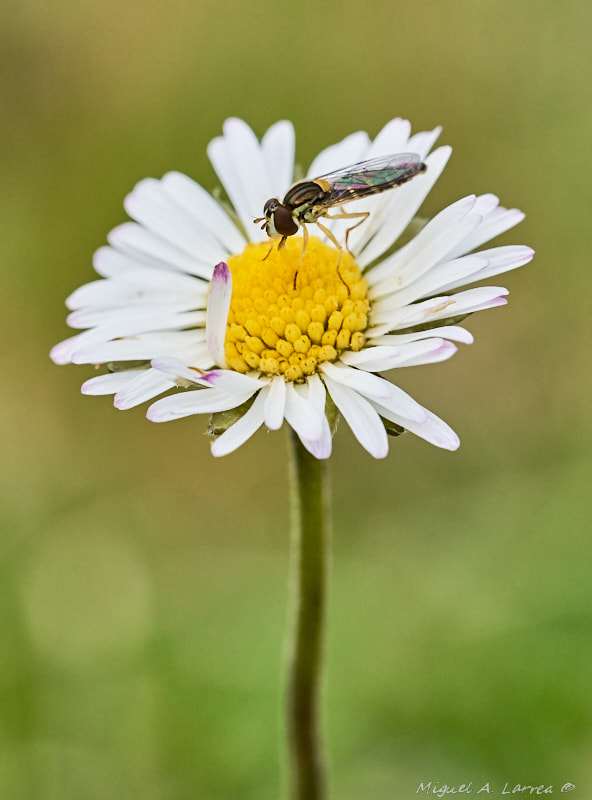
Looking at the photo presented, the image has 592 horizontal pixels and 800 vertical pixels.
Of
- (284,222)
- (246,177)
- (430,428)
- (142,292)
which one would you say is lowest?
A: (430,428)

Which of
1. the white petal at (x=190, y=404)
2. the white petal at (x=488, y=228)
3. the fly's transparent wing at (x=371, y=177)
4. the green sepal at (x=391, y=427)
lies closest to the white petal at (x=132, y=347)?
the white petal at (x=190, y=404)

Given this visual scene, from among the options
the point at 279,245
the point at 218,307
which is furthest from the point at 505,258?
the point at 218,307

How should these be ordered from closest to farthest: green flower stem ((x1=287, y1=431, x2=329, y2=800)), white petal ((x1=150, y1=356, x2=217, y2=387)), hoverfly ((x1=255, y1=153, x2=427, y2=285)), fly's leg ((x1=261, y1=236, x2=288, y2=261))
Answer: white petal ((x1=150, y1=356, x2=217, y2=387)) → green flower stem ((x1=287, y1=431, x2=329, y2=800)) → hoverfly ((x1=255, y1=153, x2=427, y2=285)) → fly's leg ((x1=261, y1=236, x2=288, y2=261))

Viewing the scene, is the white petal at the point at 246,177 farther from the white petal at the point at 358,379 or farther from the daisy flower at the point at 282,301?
the white petal at the point at 358,379

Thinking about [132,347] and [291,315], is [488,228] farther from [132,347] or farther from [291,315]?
[132,347]

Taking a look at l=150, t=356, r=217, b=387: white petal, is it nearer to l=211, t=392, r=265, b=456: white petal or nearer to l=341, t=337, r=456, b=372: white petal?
l=211, t=392, r=265, b=456: white petal

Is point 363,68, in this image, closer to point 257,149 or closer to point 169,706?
point 257,149

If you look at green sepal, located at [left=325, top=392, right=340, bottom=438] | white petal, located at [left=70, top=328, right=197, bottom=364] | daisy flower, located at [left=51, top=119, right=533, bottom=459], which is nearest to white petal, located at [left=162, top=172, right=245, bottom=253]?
daisy flower, located at [left=51, top=119, right=533, bottom=459]
